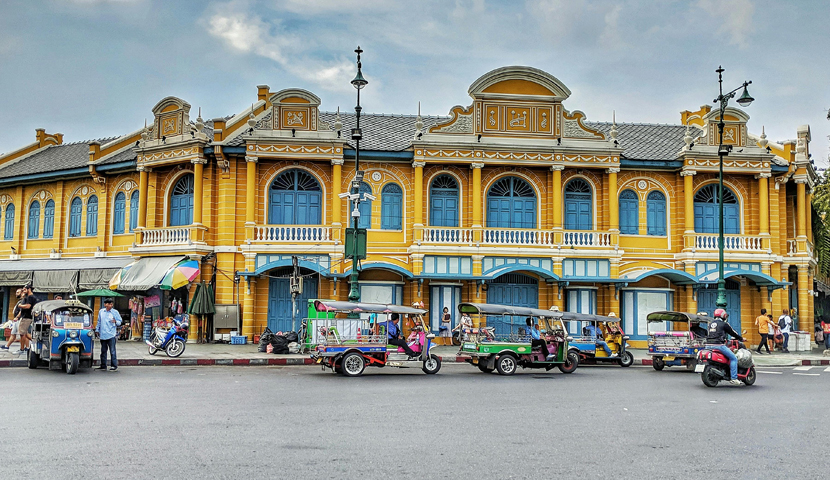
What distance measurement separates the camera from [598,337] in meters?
21.0

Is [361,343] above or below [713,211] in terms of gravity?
below

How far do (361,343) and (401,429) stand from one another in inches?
293

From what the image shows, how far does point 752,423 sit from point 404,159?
18458 millimetres

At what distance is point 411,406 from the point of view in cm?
1154

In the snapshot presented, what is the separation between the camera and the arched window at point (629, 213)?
1110 inches

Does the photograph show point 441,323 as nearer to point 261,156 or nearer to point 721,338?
point 261,156

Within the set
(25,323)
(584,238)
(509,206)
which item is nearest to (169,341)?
(25,323)

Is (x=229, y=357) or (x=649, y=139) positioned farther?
(x=649, y=139)

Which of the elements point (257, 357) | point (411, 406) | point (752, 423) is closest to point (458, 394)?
point (411, 406)

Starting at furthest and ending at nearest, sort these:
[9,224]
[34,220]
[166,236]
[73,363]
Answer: [9,224] → [34,220] → [166,236] → [73,363]

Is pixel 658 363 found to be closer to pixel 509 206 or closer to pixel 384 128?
Answer: pixel 509 206

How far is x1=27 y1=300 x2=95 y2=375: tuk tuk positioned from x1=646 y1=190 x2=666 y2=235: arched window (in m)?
19.7

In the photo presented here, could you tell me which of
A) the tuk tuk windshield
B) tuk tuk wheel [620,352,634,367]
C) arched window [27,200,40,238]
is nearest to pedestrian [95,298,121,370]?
the tuk tuk windshield

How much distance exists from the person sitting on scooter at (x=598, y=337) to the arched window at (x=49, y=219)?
21.2m
